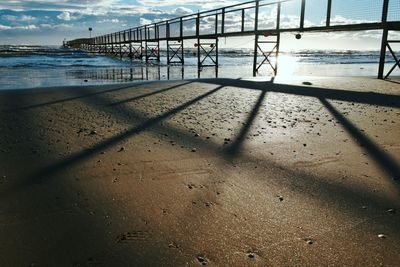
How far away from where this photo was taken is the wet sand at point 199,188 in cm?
214

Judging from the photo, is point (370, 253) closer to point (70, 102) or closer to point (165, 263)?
point (165, 263)

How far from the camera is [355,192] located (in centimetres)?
299

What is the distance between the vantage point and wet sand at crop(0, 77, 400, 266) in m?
2.14

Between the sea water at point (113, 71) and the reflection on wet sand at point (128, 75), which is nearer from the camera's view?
the sea water at point (113, 71)

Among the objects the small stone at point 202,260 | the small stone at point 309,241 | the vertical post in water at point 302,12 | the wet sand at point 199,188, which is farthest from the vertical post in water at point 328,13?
the small stone at point 202,260

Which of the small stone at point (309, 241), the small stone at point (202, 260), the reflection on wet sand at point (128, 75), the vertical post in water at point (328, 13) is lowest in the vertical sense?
the small stone at point (202, 260)

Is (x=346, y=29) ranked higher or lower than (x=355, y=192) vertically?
higher

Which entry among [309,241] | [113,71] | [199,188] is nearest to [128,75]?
[113,71]

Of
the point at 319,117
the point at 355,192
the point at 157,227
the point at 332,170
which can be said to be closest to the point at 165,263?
the point at 157,227

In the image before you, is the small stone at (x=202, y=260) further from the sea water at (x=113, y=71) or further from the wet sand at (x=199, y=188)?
the sea water at (x=113, y=71)

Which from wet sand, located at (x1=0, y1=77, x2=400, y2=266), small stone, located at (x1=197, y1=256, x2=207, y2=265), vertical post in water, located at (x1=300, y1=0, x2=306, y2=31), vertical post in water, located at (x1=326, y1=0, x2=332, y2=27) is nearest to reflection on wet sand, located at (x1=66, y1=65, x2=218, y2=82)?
vertical post in water, located at (x1=300, y1=0, x2=306, y2=31)

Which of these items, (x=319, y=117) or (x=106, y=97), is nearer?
(x=319, y=117)

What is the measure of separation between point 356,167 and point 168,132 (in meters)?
2.56

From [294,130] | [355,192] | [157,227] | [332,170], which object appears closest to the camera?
[157,227]
